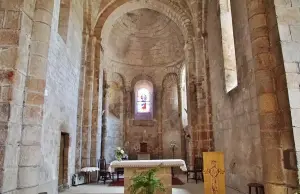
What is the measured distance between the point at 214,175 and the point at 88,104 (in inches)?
255

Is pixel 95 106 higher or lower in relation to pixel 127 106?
lower

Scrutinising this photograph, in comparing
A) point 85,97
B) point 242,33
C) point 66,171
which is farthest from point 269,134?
point 85,97

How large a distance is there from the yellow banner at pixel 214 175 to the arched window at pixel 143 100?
10.9m

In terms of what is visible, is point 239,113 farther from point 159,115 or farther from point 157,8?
point 159,115

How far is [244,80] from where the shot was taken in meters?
5.65

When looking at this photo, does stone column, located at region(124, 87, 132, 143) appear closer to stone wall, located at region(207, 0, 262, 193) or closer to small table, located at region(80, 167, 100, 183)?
small table, located at region(80, 167, 100, 183)

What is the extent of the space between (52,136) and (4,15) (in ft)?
10.9

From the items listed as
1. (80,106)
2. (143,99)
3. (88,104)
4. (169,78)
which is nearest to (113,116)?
(143,99)

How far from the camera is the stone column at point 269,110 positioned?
3.69 m

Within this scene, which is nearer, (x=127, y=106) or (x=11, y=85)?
(x=11, y=85)

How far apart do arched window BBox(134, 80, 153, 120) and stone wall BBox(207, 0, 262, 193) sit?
7.27 metres

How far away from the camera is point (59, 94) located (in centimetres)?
663

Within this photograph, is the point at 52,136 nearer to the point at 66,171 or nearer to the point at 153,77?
the point at 66,171

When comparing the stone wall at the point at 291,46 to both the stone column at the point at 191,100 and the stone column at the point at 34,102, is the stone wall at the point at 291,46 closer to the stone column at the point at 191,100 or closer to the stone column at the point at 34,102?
the stone column at the point at 34,102
